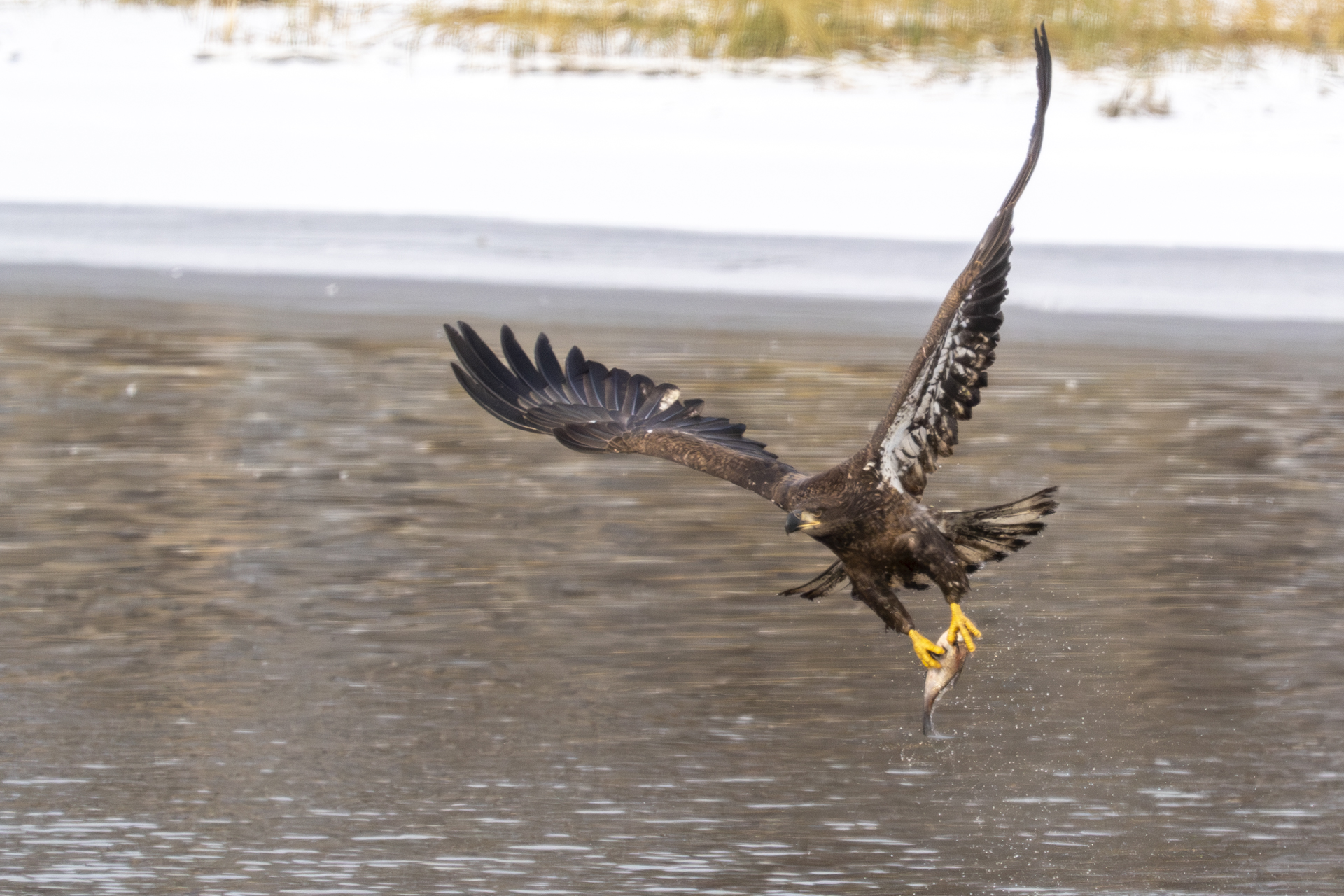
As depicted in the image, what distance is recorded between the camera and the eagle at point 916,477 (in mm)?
5516

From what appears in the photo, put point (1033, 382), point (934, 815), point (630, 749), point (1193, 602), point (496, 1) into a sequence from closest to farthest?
point (934, 815) < point (630, 749) < point (1193, 602) < point (1033, 382) < point (496, 1)

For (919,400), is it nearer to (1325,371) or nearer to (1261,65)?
(1325,371)

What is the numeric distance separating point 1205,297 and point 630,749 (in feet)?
25.7

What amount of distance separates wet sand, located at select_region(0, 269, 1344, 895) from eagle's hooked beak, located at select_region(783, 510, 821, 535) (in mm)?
536

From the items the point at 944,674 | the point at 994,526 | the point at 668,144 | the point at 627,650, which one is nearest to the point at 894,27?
the point at 668,144

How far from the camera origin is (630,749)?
566 cm

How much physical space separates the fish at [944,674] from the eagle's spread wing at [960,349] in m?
0.50

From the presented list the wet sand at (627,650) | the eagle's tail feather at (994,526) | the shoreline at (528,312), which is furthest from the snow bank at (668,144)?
the eagle's tail feather at (994,526)

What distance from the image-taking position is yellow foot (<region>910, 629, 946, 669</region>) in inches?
224

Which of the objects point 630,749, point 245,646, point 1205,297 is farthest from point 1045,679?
point 1205,297

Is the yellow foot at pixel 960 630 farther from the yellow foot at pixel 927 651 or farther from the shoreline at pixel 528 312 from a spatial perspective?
the shoreline at pixel 528 312

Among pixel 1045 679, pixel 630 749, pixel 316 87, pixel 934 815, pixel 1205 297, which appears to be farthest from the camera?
pixel 316 87

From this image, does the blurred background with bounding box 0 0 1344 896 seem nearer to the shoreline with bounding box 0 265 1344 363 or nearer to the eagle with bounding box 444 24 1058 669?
the shoreline with bounding box 0 265 1344 363

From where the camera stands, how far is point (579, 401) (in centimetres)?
732
